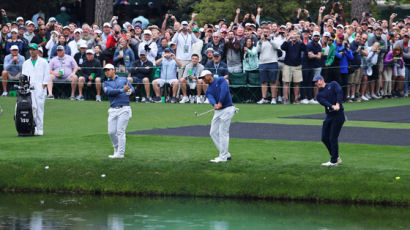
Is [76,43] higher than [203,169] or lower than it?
higher

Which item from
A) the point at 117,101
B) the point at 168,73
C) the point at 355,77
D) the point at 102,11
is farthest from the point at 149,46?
the point at 117,101

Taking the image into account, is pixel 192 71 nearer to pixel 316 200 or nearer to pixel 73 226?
pixel 316 200

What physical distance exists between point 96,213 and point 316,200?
3.85m

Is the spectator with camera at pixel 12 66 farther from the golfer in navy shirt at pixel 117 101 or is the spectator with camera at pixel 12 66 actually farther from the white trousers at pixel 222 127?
the white trousers at pixel 222 127

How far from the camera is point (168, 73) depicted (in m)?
→ 27.6

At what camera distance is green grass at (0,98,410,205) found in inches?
603

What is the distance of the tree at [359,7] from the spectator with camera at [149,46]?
9850 millimetres

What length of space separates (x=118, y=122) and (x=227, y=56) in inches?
443

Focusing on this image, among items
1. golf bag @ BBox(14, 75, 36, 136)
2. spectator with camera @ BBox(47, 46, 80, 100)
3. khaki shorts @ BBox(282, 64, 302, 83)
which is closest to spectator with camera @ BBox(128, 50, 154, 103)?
spectator with camera @ BBox(47, 46, 80, 100)

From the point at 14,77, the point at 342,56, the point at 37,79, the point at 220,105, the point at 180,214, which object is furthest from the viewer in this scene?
the point at 14,77

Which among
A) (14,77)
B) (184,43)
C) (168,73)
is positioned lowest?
(14,77)

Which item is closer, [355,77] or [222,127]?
[222,127]

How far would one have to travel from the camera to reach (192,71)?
2700cm

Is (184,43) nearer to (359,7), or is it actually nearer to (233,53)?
(233,53)
